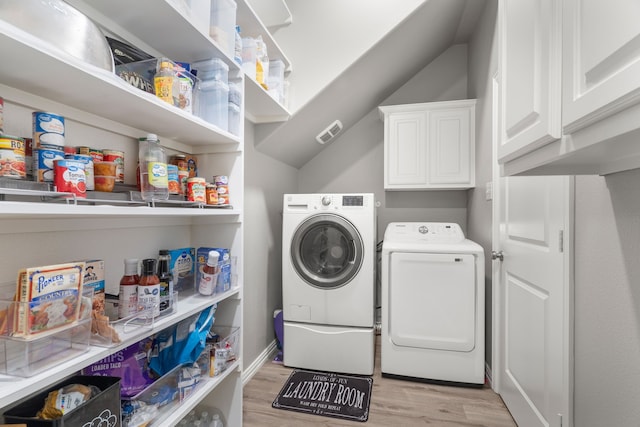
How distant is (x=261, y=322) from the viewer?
7.77ft

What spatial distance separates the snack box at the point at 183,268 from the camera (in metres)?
1.36

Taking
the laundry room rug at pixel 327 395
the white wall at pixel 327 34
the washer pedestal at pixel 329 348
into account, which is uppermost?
the white wall at pixel 327 34

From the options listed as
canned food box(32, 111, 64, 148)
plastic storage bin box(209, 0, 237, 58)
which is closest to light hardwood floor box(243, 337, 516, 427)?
canned food box(32, 111, 64, 148)

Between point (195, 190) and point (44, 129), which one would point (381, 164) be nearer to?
point (195, 190)

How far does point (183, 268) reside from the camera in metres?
1.41

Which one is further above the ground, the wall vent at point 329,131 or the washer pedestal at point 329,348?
the wall vent at point 329,131

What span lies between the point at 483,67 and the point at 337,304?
2115 millimetres

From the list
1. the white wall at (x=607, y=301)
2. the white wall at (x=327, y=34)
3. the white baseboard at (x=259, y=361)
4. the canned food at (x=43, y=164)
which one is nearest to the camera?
the canned food at (x=43, y=164)

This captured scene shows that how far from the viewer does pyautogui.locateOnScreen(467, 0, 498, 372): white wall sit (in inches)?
83.8

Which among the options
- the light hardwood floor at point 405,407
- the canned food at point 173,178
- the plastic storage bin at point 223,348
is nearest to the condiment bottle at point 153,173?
the canned food at point 173,178

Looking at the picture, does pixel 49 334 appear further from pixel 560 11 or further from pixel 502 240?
pixel 502 240

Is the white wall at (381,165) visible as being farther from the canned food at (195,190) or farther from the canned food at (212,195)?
the canned food at (195,190)

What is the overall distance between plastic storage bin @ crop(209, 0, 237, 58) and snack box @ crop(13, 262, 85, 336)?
41.0 inches

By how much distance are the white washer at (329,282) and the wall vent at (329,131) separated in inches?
29.9
